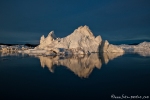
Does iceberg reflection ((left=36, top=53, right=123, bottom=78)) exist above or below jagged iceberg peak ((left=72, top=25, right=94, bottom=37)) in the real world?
below

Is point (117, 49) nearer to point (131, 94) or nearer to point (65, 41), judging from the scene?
point (65, 41)

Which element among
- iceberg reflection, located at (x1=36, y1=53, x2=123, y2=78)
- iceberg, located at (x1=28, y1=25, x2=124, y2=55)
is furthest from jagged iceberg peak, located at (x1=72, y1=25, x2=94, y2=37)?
iceberg reflection, located at (x1=36, y1=53, x2=123, y2=78)

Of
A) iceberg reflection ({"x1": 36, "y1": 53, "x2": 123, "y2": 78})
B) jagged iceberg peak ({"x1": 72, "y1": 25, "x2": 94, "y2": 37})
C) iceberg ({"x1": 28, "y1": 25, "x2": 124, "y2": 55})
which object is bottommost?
iceberg reflection ({"x1": 36, "y1": 53, "x2": 123, "y2": 78})

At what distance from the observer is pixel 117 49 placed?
3052cm

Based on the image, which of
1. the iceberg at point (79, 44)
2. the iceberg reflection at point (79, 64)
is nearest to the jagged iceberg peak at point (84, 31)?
the iceberg at point (79, 44)

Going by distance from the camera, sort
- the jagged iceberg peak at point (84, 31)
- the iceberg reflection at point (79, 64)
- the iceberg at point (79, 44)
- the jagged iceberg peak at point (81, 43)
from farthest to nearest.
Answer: the jagged iceberg peak at point (84, 31) < the jagged iceberg peak at point (81, 43) < the iceberg at point (79, 44) < the iceberg reflection at point (79, 64)

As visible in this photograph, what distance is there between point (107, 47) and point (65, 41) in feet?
25.5

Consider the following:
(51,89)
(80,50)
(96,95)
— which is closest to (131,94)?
(96,95)

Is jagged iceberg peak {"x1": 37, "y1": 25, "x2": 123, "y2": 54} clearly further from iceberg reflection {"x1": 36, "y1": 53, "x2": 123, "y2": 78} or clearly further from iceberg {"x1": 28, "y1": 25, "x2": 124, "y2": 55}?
iceberg reflection {"x1": 36, "y1": 53, "x2": 123, "y2": 78}

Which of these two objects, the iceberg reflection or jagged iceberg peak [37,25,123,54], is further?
jagged iceberg peak [37,25,123,54]

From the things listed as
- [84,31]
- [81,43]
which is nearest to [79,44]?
[81,43]

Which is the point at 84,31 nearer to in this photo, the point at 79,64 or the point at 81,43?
the point at 81,43

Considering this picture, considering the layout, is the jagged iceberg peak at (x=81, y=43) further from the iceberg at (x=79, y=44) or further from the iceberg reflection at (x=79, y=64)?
the iceberg reflection at (x=79, y=64)

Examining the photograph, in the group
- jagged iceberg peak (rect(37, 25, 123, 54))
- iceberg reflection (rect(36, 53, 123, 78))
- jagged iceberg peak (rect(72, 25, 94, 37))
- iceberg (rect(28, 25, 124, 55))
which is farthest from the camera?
jagged iceberg peak (rect(72, 25, 94, 37))
